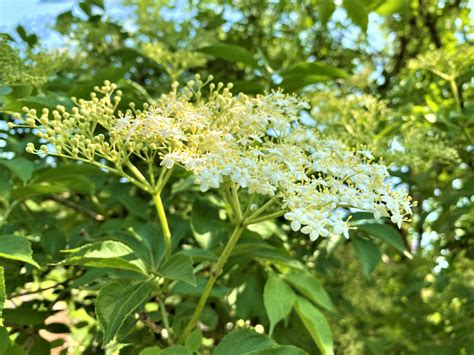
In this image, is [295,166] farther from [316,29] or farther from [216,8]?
[216,8]

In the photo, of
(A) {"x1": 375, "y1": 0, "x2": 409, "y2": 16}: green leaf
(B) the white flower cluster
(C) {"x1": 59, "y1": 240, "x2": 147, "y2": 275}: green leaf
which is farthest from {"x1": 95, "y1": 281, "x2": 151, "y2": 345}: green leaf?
(A) {"x1": 375, "y1": 0, "x2": 409, "y2": 16}: green leaf

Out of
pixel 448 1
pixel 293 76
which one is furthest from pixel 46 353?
pixel 448 1

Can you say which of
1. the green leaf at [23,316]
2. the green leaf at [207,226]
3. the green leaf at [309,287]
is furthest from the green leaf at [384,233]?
the green leaf at [23,316]

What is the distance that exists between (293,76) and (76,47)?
92cm

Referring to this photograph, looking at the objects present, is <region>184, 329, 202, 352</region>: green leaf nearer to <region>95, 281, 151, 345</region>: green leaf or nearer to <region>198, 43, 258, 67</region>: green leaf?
<region>95, 281, 151, 345</region>: green leaf

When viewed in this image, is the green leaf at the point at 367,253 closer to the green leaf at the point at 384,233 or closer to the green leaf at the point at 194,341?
the green leaf at the point at 384,233

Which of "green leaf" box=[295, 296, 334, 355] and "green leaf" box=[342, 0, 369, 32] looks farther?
"green leaf" box=[342, 0, 369, 32]

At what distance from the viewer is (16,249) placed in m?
1.03

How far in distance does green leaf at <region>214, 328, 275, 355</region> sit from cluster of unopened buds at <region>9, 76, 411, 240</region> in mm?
219

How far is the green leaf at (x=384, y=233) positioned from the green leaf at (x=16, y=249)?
2.86ft

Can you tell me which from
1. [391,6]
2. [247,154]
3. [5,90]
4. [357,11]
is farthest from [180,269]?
[391,6]

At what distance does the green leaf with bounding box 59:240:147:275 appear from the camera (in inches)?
40.9

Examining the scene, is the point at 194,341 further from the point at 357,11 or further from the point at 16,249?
the point at 357,11

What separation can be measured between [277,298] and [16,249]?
60 centimetres
